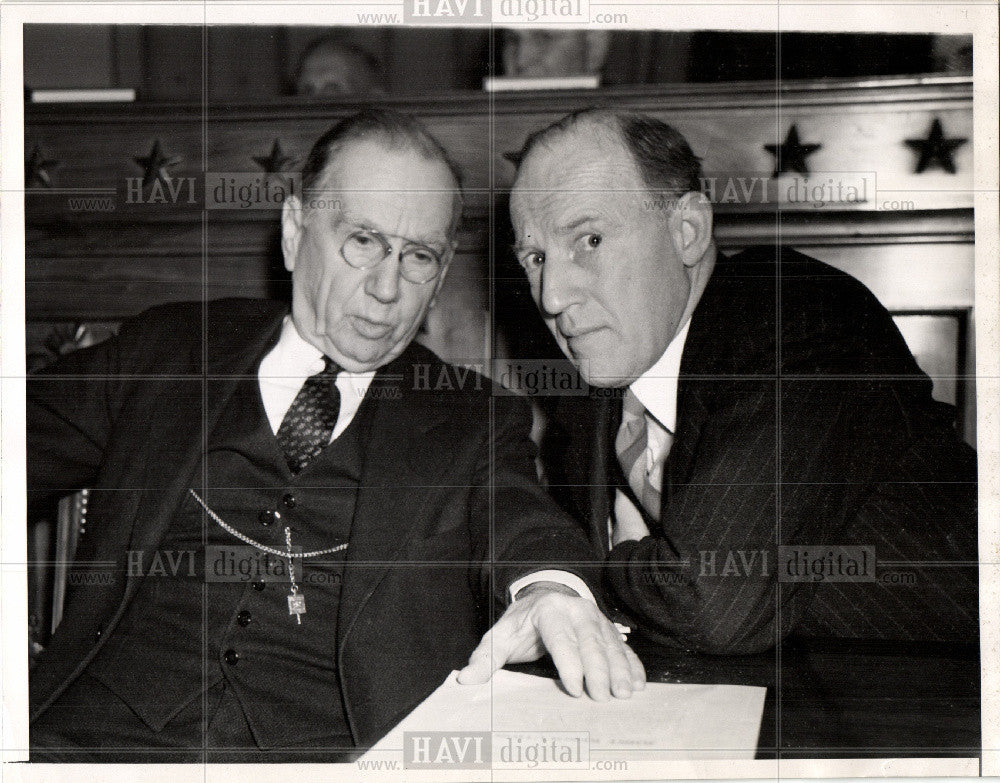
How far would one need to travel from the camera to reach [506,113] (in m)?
1.51

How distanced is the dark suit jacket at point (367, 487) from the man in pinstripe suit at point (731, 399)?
0.44ft

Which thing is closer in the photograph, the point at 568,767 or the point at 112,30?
the point at 568,767

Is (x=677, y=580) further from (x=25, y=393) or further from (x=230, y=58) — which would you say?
(x=230, y=58)

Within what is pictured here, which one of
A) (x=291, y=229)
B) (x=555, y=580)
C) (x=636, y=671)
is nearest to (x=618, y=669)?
(x=636, y=671)

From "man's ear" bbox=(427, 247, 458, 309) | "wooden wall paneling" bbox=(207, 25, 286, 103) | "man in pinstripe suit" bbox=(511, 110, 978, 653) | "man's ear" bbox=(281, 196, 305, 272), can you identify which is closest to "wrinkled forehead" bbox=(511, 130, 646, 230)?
"man in pinstripe suit" bbox=(511, 110, 978, 653)

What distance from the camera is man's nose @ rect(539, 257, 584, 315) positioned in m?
1.35

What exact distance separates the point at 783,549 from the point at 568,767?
0.40 m

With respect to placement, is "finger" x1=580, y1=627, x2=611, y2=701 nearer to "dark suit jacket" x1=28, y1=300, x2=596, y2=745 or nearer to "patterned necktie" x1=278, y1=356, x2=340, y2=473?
"dark suit jacket" x1=28, y1=300, x2=596, y2=745

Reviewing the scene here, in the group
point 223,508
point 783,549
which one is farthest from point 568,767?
point 223,508

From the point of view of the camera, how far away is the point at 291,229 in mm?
1436

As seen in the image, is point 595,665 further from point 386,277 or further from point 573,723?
point 386,277

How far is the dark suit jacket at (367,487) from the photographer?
1.25 m

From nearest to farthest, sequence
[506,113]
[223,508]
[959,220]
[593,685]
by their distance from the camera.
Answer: [593,685], [223,508], [959,220], [506,113]

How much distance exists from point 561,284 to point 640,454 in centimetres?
27
